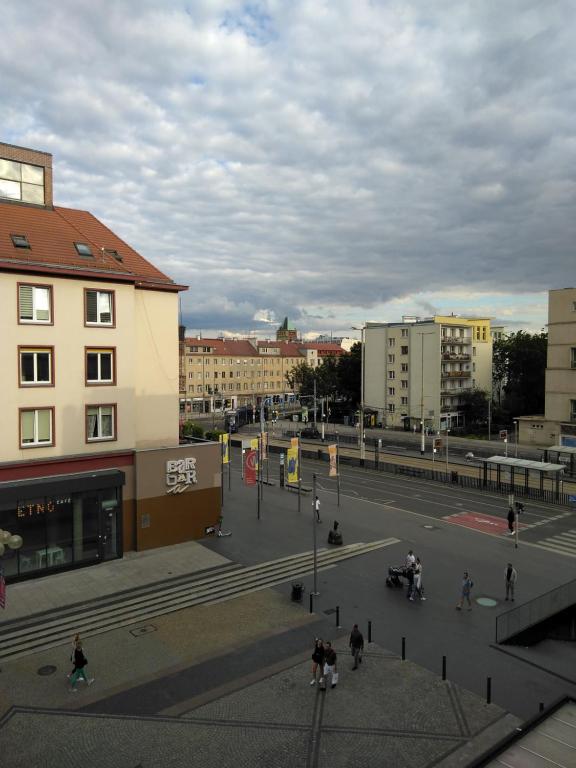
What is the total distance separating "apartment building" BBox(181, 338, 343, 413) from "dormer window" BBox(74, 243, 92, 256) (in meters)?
81.4

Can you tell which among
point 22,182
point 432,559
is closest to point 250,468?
point 432,559

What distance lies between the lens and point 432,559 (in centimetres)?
2936

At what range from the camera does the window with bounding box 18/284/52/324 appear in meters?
27.4

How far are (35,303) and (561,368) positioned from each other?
187 feet

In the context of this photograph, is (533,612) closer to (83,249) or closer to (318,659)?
(318,659)

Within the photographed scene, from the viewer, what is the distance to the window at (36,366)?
2750 cm

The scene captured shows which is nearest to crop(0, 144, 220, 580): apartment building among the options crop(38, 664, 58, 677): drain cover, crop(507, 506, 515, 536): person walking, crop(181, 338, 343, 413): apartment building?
crop(38, 664, 58, 677): drain cover

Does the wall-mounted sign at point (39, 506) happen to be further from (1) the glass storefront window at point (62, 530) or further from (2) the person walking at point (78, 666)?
(2) the person walking at point (78, 666)

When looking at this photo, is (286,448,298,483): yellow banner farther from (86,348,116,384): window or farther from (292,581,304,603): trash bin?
(292,581,304,603): trash bin

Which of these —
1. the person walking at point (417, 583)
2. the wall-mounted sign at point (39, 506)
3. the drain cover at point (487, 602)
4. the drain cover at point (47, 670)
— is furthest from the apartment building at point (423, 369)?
the drain cover at point (47, 670)

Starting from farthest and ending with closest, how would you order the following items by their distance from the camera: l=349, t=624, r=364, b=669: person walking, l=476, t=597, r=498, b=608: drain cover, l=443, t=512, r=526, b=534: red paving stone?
l=443, t=512, r=526, b=534: red paving stone, l=476, t=597, r=498, b=608: drain cover, l=349, t=624, r=364, b=669: person walking

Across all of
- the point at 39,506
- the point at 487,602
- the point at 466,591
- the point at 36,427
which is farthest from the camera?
the point at 36,427

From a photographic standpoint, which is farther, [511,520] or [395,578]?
[511,520]

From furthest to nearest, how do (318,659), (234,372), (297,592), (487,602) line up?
(234,372)
(487,602)
(297,592)
(318,659)
